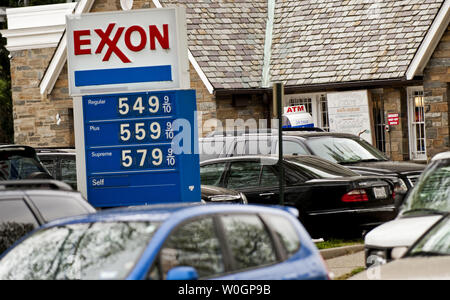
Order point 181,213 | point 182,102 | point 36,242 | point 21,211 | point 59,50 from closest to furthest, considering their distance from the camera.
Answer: point 181,213 → point 36,242 → point 21,211 → point 182,102 → point 59,50

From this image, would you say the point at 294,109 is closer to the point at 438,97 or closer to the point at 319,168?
the point at 438,97

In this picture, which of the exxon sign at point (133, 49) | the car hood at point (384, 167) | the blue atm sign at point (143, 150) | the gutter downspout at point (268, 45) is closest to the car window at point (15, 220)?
the blue atm sign at point (143, 150)

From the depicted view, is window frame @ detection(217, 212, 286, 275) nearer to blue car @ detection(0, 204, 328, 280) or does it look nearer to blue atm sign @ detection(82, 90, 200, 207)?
blue car @ detection(0, 204, 328, 280)

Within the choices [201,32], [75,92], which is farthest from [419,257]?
[201,32]

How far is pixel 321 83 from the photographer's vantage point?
2547 cm

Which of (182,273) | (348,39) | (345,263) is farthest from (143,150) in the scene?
(348,39)

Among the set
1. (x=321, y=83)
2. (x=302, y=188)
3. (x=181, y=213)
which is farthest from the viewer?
(x=321, y=83)

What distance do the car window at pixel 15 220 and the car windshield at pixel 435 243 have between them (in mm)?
3310

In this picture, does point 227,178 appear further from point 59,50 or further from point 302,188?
point 59,50

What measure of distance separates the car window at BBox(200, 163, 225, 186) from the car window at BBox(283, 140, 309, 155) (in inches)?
70.2

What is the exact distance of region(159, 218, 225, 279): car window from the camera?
6754mm

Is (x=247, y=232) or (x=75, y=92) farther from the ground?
(x=75, y=92)

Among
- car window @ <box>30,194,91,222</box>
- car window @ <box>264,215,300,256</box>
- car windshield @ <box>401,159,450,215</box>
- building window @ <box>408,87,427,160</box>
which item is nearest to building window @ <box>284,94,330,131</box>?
building window @ <box>408,87,427,160</box>

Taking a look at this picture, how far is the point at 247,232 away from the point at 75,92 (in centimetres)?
652
